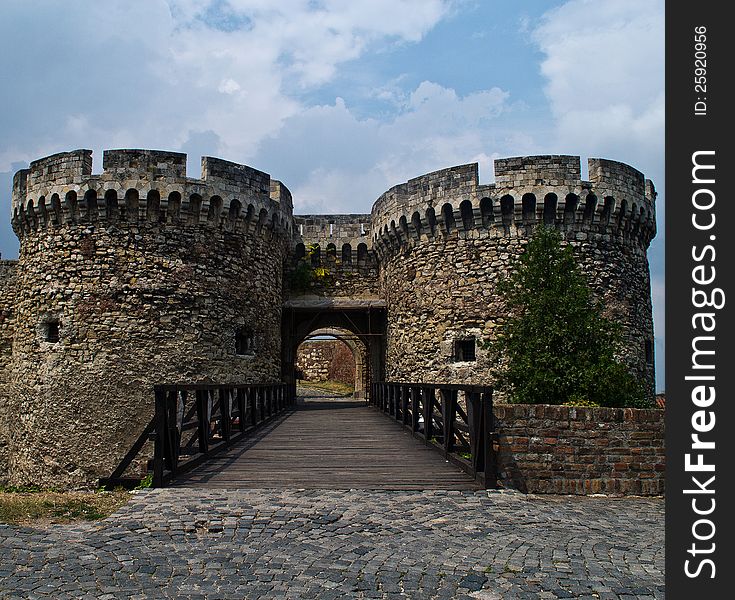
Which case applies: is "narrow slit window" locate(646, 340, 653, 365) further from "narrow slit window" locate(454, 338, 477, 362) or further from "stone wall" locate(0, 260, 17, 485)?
"stone wall" locate(0, 260, 17, 485)

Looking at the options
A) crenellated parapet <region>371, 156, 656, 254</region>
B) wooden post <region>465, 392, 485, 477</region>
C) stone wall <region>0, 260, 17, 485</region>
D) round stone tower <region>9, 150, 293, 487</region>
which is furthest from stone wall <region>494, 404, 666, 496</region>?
stone wall <region>0, 260, 17, 485</region>

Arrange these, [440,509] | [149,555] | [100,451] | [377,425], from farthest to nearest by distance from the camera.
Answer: [100,451]
[377,425]
[440,509]
[149,555]

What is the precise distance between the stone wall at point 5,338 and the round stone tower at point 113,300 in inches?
31.3

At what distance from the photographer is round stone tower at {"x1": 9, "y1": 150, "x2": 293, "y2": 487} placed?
1282cm

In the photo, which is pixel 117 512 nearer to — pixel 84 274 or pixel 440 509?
pixel 440 509

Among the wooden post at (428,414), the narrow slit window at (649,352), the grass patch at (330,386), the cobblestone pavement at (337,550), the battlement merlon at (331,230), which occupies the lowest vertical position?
the grass patch at (330,386)

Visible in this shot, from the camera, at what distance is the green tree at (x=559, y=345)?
9.57 meters

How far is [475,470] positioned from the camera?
6547mm

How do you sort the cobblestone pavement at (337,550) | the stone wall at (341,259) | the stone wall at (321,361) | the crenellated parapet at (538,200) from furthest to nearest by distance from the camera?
the stone wall at (321,361), the stone wall at (341,259), the crenellated parapet at (538,200), the cobblestone pavement at (337,550)

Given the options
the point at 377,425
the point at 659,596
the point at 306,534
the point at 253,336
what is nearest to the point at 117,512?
the point at 306,534

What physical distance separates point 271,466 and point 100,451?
277 inches

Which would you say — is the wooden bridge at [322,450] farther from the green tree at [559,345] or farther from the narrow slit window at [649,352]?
the narrow slit window at [649,352]

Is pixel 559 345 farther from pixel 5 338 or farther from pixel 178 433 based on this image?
pixel 5 338

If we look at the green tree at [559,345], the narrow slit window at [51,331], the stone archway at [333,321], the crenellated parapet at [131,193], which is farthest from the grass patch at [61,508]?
the stone archway at [333,321]
